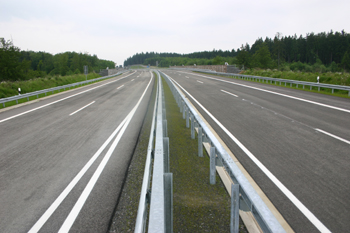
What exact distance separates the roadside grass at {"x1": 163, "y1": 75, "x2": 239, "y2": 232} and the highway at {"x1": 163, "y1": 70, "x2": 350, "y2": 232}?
923 millimetres

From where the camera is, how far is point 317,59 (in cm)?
10675

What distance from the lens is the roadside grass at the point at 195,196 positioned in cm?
356

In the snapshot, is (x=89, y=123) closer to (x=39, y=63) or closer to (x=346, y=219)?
(x=346, y=219)

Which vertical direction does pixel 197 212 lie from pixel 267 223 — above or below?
below

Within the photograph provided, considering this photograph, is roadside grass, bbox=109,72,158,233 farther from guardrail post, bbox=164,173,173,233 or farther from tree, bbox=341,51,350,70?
tree, bbox=341,51,350,70

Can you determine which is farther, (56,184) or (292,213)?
(56,184)

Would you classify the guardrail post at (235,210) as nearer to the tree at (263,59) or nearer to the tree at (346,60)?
the tree at (346,60)

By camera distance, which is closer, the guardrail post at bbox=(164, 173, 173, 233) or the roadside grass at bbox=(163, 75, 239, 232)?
the guardrail post at bbox=(164, 173, 173, 233)

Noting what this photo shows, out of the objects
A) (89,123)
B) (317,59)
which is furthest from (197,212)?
(317,59)

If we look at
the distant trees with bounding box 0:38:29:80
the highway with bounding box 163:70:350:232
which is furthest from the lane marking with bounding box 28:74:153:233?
the distant trees with bounding box 0:38:29:80

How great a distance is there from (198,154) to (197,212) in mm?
2593

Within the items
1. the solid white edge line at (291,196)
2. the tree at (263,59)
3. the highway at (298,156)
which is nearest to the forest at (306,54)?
the tree at (263,59)

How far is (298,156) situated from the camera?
6246mm

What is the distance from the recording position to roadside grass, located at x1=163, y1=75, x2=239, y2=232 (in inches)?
140
